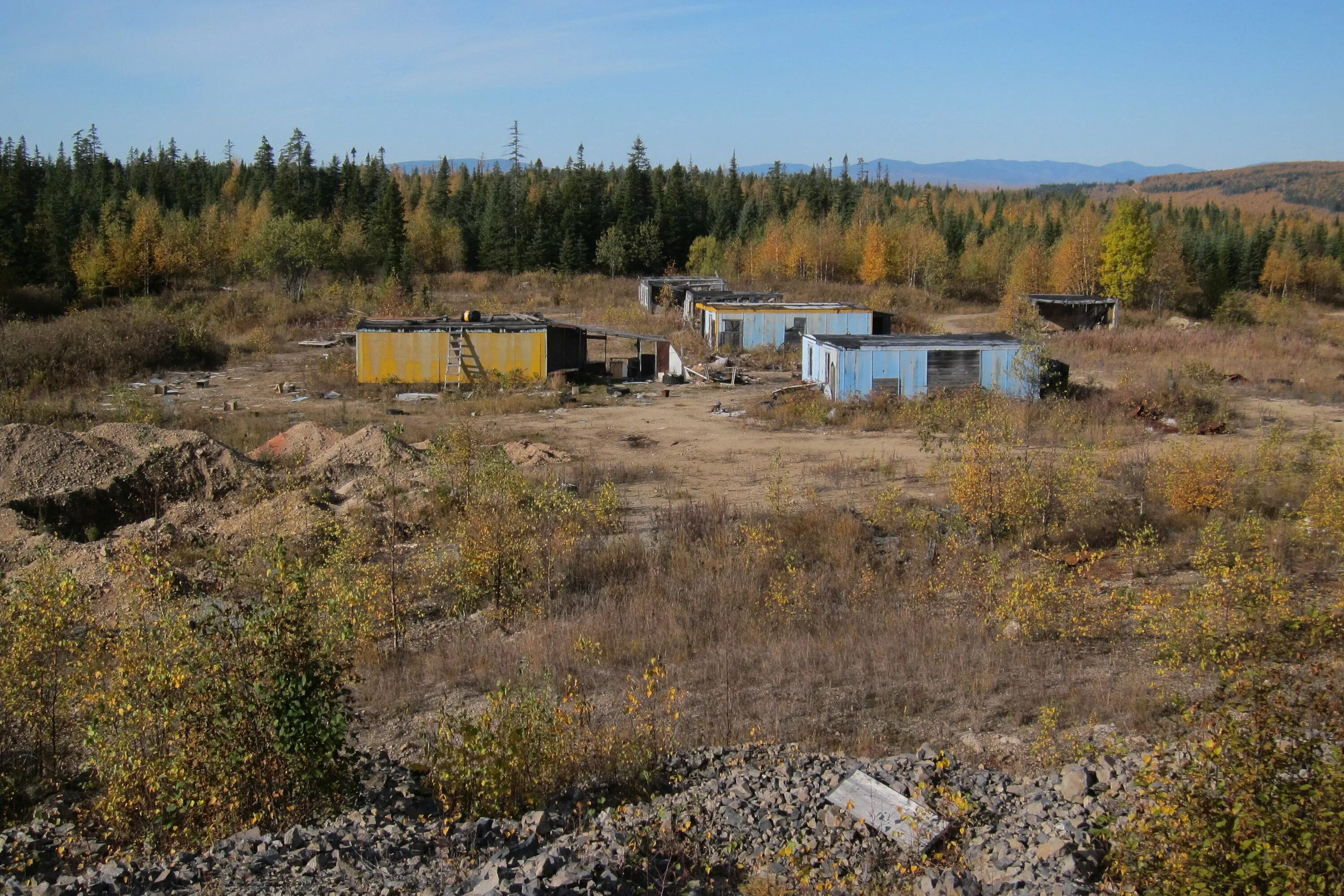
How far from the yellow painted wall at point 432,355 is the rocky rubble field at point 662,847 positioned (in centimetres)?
2350

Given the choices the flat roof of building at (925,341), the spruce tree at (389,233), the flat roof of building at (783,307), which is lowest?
the flat roof of building at (925,341)

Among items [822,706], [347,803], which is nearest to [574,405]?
[822,706]

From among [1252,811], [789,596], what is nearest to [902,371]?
[789,596]

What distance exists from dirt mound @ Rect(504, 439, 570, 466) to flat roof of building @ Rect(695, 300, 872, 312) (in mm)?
18167

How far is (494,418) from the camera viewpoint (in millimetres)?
25359

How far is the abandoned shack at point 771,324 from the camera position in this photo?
37.0 metres

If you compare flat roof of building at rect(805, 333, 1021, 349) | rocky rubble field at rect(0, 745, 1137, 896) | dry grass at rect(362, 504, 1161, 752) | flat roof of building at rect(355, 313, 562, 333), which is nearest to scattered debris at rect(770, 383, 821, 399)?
flat roof of building at rect(805, 333, 1021, 349)

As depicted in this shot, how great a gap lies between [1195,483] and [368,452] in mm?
13163

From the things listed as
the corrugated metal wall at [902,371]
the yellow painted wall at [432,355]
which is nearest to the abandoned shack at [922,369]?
the corrugated metal wall at [902,371]

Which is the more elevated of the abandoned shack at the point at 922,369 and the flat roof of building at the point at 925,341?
the flat roof of building at the point at 925,341

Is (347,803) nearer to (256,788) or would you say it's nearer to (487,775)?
(256,788)

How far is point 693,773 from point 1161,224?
66401 mm

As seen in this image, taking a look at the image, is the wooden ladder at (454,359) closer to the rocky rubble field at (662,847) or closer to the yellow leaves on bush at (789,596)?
the yellow leaves on bush at (789,596)

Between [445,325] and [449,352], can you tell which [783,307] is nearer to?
[445,325]
